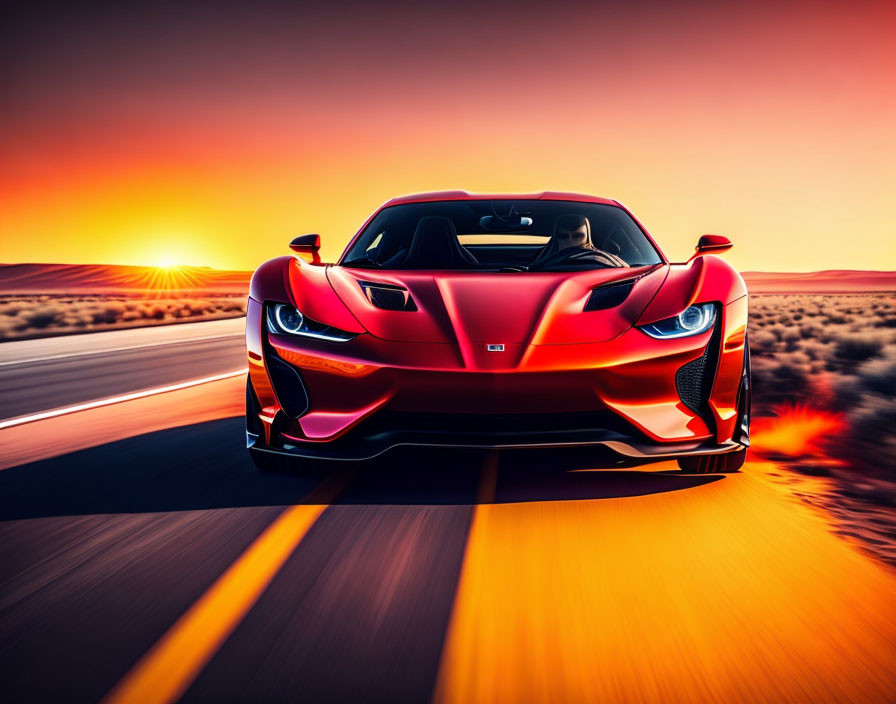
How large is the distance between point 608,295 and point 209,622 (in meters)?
2.36

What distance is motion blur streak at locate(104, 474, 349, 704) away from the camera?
1921 mm

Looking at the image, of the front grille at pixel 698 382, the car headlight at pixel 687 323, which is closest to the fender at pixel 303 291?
the car headlight at pixel 687 323

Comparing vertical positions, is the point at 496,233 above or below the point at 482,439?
above

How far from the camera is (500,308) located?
11.8 ft

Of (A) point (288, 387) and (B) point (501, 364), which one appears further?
(A) point (288, 387)

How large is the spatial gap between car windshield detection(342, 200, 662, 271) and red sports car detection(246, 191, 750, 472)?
2.48 ft

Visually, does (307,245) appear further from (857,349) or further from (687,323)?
(857,349)

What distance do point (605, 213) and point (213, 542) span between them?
144 inches

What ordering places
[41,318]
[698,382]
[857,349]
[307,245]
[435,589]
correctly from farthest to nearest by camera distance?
[41,318], [857,349], [307,245], [698,382], [435,589]

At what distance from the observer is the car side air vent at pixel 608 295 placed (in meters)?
3.63

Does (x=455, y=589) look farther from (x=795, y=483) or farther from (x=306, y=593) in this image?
(x=795, y=483)

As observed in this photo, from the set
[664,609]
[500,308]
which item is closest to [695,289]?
[500,308]

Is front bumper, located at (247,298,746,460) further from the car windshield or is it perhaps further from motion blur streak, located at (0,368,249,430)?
motion blur streak, located at (0,368,249,430)

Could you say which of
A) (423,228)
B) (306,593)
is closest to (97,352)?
(423,228)
